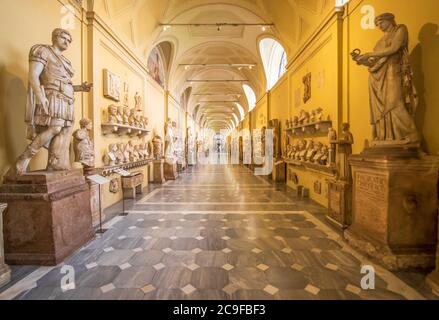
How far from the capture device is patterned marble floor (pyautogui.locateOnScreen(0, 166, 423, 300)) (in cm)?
268

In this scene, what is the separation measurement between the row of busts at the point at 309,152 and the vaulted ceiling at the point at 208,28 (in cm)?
348

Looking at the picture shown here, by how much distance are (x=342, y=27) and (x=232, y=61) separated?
999cm

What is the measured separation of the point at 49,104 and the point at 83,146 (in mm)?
1432

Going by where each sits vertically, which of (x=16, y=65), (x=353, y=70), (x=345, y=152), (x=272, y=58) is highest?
(x=272, y=58)

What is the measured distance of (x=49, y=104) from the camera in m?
3.49

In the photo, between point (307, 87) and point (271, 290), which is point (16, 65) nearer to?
point (271, 290)

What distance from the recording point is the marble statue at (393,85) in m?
3.27

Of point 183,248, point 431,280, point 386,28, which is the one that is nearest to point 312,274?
point 431,280

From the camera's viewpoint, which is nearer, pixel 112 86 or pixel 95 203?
pixel 95 203

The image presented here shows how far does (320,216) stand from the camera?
18.3ft

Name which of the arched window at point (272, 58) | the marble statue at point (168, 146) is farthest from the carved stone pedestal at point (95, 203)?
the arched window at point (272, 58)

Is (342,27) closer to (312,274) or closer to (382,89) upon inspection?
(382,89)

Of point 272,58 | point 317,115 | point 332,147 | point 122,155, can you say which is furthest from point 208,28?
point 332,147

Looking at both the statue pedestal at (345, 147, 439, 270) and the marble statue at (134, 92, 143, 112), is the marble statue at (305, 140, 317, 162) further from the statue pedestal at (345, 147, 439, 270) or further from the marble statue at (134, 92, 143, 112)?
the marble statue at (134, 92, 143, 112)
